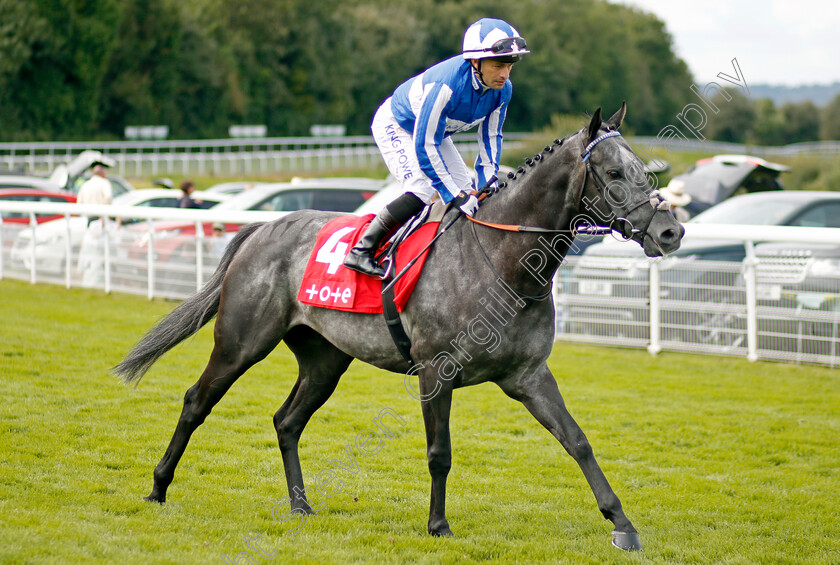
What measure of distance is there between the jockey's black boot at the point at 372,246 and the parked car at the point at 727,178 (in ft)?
32.9

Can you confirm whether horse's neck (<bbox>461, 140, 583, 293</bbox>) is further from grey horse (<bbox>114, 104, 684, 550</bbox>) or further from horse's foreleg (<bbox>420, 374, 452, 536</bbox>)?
horse's foreleg (<bbox>420, 374, 452, 536</bbox>)

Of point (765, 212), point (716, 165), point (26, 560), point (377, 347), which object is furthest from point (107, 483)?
point (716, 165)

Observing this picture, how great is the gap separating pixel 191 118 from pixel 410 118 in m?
42.8

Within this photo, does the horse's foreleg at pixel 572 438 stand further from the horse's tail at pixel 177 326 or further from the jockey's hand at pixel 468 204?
the horse's tail at pixel 177 326

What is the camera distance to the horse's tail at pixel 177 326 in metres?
5.32

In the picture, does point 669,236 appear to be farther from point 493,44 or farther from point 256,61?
point 256,61

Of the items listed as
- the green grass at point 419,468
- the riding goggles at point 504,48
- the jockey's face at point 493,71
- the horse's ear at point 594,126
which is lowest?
the green grass at point 419,468

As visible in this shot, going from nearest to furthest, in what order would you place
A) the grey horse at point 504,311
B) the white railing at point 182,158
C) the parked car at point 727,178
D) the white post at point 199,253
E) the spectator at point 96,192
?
the grey horse at point 504,311 < the white post at point 199,253 < the spectator at point 96,192 < the parked car at point 727,178 < the white railing at point 182,158

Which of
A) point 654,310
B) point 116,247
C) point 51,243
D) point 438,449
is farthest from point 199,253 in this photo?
point 438,449

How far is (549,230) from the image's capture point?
431cm

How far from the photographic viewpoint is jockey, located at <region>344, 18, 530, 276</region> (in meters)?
4.39

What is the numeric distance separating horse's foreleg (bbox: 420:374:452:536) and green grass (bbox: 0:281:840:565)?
0.10 m

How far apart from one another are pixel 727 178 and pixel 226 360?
11372 millimetres

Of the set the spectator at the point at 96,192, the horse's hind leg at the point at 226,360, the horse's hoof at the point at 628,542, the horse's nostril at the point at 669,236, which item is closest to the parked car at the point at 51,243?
the spectator at the point at 96,192
